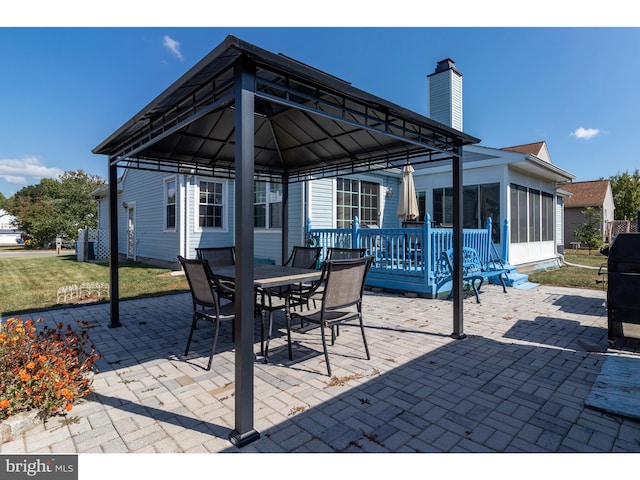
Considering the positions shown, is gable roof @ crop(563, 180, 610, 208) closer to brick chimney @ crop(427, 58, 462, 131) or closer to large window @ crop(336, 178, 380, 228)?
brick chimney @ crop(427, 58, 462, 131)

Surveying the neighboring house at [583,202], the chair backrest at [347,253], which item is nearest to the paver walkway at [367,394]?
the chair backrest at [347,253]

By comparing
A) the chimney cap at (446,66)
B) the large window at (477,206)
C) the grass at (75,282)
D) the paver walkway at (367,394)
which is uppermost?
the chimney cap at (446,66)

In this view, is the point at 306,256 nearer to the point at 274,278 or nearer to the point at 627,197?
the point at 274,278

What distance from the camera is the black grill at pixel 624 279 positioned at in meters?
3.62

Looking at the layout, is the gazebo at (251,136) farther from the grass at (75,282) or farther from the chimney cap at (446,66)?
the chimney cap at (446,66)

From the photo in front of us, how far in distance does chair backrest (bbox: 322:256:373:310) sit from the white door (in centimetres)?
1297

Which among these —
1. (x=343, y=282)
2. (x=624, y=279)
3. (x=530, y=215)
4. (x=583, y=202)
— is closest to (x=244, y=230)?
(x=343, y=282)

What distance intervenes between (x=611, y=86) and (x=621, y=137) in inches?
603

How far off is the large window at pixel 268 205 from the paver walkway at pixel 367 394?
16.7ft

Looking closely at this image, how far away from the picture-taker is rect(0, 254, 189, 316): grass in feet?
20.5

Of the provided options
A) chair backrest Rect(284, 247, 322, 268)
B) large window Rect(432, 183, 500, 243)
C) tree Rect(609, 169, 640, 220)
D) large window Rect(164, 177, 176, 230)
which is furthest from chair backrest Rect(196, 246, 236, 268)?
tree Rect(609, 169, 640, 220)
